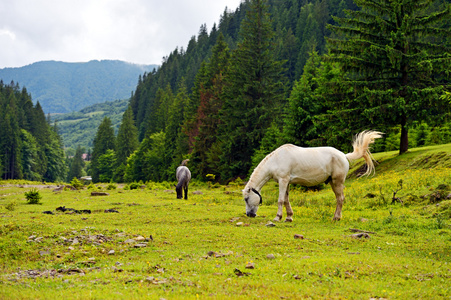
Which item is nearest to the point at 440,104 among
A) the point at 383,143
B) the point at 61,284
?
the point at 383,143

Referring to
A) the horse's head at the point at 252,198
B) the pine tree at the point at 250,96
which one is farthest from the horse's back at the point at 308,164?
the pine tree at the point at 250,96

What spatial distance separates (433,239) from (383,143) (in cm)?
3197

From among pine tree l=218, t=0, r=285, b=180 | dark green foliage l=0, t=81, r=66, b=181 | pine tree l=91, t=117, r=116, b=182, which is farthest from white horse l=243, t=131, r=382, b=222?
pine tree l=91, t=117, r=116, b=182

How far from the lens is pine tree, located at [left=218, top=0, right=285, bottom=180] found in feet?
142

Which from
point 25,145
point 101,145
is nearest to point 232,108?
point 101,145

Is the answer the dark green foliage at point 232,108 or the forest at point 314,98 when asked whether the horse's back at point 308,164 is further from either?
the dark green foliage at point 232,108

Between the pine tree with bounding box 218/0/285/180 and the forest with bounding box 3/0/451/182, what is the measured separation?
126 millimetres

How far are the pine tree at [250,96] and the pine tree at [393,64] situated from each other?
16022 mm

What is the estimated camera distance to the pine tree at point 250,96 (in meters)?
43.2

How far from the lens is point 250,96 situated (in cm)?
4419

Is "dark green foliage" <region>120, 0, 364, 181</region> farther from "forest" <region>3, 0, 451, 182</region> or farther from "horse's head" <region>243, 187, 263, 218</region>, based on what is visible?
"horse's head" <region>243, 187, 263, 218</region>

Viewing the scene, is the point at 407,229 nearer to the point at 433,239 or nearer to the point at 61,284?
the point at 433,239

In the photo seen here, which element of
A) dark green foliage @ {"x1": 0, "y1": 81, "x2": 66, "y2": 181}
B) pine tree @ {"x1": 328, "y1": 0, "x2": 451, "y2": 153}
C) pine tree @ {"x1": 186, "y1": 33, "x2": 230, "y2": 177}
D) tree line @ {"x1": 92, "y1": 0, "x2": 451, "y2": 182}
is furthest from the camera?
dark green foliage @ {"x1": 0, "y1": 81, "x2": 66, "y2": 181}

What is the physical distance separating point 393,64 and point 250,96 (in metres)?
20.8
